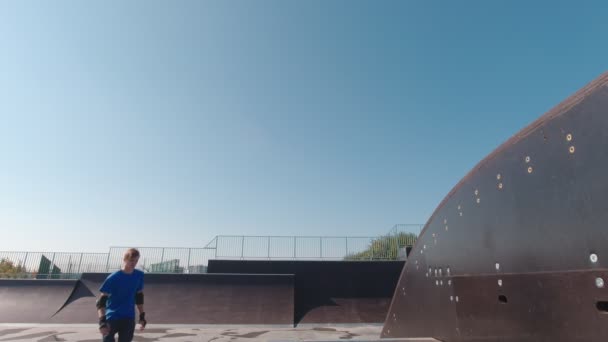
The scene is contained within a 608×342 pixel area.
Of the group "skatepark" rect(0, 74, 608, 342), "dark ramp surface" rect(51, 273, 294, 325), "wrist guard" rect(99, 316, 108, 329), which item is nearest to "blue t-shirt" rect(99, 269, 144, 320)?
"wrist guard" rect(99, 316, 108, 329)

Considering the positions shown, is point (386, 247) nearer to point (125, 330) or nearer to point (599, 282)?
point (125, 330)

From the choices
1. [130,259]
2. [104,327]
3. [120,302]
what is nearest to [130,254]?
[130,259]

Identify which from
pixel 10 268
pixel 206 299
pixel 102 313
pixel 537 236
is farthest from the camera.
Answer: pixel 10 268

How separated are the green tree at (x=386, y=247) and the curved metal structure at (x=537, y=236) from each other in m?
20.7

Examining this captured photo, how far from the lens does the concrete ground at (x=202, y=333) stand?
397 inches

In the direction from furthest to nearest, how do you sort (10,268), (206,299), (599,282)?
1. (10,268)
2. (206,299)
3. (599,282)

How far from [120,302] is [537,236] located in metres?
4.84

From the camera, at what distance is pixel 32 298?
15.1 metres

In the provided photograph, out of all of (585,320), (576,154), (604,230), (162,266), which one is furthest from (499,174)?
(162,266)

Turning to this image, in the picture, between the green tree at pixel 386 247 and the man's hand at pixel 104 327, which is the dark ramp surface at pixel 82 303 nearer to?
the man's hand at pixel 104 327

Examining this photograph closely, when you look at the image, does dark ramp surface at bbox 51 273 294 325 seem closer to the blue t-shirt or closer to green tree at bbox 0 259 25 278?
the blue t-shirt

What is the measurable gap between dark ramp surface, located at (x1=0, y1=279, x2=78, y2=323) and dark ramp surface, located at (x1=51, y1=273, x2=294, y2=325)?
0.55 meters

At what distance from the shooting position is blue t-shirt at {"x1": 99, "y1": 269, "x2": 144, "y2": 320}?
14.1 feet

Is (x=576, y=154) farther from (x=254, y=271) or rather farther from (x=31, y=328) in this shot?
(x=254, y=271)
